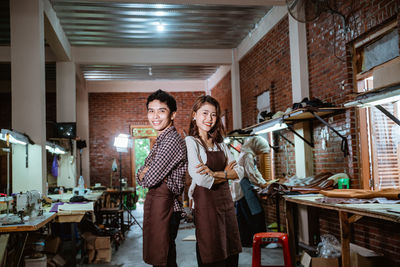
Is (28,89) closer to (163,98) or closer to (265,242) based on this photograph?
(163,98)

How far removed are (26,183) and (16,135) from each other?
104 centimetres

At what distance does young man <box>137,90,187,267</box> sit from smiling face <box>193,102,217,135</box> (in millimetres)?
224

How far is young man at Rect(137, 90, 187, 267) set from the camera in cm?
213

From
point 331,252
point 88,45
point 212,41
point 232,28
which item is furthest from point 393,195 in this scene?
point 88,45

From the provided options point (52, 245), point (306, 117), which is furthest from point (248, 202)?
point (52, 245)

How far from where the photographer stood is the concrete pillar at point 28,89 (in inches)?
200

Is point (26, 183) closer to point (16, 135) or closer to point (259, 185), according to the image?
point (16, 135)

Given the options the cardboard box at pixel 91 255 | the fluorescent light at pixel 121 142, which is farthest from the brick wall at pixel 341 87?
the fluorescent light at pixel 121 142

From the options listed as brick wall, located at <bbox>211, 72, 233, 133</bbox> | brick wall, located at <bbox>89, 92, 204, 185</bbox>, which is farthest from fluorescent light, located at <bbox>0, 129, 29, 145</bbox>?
brick wall, located at <bbox>89, 92, 204, 185</bbox>

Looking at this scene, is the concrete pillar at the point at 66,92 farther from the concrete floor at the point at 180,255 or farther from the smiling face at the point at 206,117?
the smiling face at the point at 206,117

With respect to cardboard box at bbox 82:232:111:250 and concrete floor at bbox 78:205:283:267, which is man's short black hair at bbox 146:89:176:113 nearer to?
concrete floor at bbox 78:205:283:267

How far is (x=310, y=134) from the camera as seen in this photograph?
554 centimetres

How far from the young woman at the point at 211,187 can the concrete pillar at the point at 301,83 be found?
3.22 meters

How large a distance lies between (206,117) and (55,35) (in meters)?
5.39
